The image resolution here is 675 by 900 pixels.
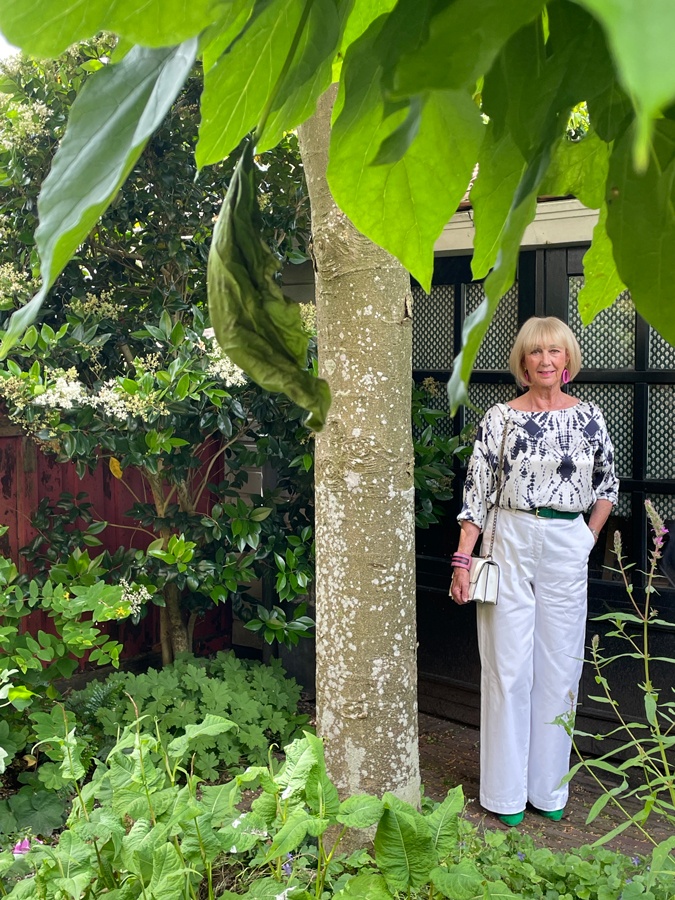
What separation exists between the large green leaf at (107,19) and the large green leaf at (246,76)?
0.26ft

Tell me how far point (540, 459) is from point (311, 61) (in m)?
3.65

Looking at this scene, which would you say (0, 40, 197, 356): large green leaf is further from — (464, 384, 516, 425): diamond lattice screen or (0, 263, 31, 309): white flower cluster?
(464, 384, 516, 425): diamond lattice screen

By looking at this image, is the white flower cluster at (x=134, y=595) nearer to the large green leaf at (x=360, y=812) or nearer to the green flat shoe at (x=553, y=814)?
the green flat shoe at (x=553, y=814)

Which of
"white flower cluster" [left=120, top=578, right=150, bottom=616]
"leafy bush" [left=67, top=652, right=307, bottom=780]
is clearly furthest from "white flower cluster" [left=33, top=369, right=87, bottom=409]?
"leafy bush" [left=67, top=652, right=307, bottom=780]

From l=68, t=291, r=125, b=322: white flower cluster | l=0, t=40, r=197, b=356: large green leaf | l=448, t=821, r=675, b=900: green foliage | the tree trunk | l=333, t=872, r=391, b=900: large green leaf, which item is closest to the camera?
l=0, t=40, r=197, b=356: large green leaf

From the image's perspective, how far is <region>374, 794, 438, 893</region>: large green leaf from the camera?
68.6 inches

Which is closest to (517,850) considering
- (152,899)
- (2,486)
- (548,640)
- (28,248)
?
(548,640)

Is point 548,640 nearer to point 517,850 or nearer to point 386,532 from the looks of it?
point 517,850

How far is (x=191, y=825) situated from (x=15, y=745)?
1819 millimetres

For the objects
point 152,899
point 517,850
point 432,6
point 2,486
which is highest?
point 432,6

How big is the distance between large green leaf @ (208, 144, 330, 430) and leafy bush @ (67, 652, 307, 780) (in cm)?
365

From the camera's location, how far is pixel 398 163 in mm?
463

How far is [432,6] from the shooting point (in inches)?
14.8

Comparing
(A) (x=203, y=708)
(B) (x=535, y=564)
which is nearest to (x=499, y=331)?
(B) (x=535, y=564)
